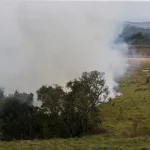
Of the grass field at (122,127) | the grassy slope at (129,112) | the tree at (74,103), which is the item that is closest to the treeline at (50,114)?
the tree at (74,103)

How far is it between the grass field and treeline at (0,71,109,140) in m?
2.61

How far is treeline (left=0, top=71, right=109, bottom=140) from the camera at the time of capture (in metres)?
25.7

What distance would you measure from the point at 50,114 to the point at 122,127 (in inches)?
275

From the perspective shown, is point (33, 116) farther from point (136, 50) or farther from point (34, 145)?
point (136, 50)

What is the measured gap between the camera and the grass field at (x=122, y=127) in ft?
59.5

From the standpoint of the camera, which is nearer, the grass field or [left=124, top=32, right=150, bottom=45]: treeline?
the grass field

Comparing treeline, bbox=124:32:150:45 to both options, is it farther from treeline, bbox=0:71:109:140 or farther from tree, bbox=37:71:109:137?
treeline, bbox=0:71:109:140

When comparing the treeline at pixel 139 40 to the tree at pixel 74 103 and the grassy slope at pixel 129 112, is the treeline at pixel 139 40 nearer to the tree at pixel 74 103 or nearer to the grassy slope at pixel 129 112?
the grassy slope at pixel 129 112

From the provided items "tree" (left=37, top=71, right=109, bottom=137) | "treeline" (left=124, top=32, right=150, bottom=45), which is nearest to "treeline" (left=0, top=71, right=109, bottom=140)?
"tree" (left=37, top=71, right=109, bottom=137)

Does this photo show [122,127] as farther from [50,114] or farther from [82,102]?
[50,114]

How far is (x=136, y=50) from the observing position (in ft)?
329

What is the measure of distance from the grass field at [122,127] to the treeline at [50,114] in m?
2.61

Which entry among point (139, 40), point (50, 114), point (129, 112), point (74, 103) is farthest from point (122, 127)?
point (139, 40)

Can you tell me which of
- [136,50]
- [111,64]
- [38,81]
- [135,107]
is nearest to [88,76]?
[135,107]
